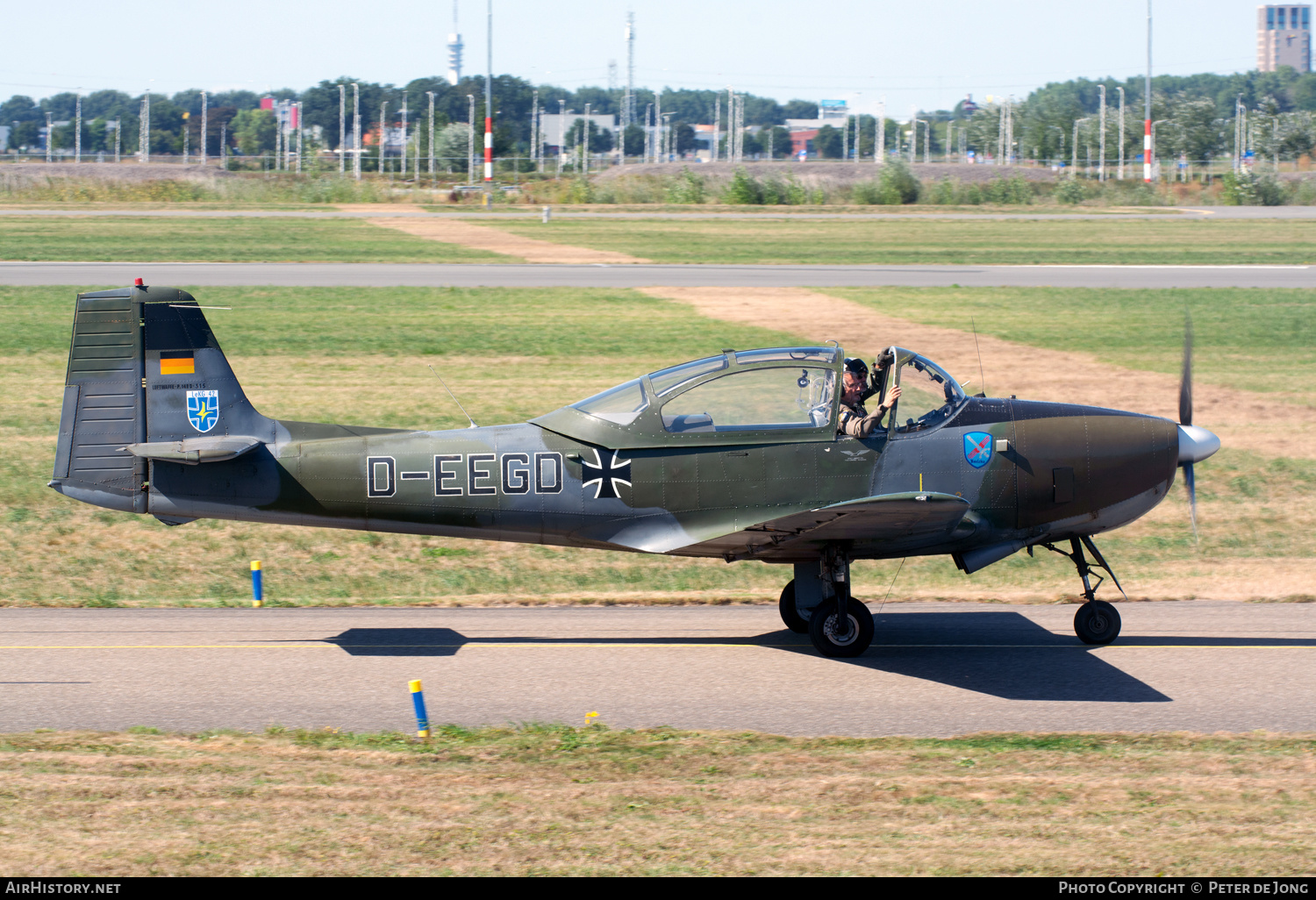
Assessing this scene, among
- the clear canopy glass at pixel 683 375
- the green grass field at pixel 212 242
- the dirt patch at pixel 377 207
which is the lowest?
the clear canopy glass at pixel 683 375

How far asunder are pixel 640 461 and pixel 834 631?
2.21m

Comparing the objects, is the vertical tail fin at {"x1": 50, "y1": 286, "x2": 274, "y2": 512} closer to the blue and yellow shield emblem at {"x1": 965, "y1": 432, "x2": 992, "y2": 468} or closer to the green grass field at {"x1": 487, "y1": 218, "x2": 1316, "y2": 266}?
the blue and yellow shield emblem at {"x1": 965, "y1": 432, "x2": 992, "y2": 468}

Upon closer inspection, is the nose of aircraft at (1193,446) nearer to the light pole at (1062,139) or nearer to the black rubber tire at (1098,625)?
the black rubber tire at (1098,625)

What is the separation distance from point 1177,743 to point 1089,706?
1115mm

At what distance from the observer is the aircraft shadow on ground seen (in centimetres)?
1001

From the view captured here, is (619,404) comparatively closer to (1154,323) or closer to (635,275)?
(1154,323)

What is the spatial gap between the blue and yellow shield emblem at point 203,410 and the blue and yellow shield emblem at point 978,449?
6417 millimetres

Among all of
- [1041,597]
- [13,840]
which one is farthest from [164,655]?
[1041,597]

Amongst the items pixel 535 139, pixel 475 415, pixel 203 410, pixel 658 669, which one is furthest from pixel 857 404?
pixel 535 139

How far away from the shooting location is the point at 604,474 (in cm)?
1059

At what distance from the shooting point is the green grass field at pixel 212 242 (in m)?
39.8

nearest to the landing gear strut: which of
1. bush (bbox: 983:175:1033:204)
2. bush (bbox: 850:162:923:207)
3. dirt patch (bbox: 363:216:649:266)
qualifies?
dirt patch (bbox: 363:216:649:266)

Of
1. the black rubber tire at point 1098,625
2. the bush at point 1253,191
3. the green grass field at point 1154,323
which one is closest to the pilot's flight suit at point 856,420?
the black rubber tire at point 1098,625

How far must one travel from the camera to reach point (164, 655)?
10.6 m
